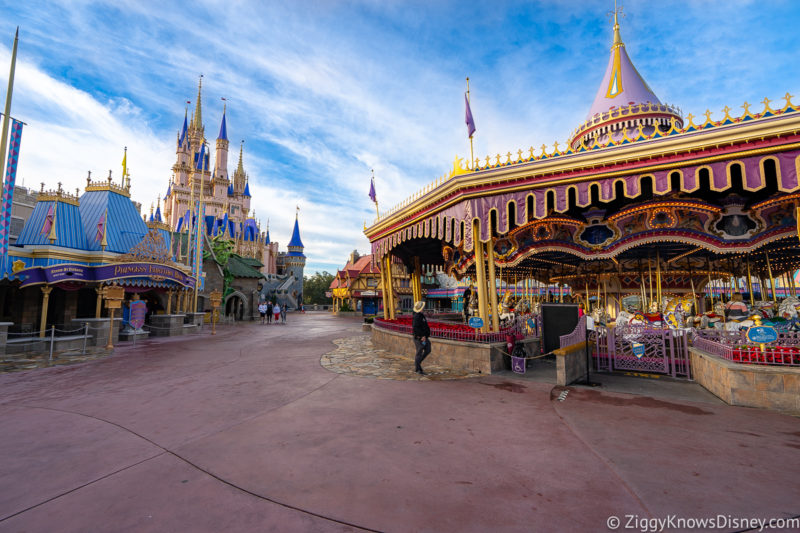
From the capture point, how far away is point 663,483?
3.44 metres

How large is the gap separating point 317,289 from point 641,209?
239 ft

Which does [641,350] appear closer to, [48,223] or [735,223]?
[735,223]

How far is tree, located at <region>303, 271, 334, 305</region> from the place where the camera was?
251 feet

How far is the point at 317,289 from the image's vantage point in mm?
77938

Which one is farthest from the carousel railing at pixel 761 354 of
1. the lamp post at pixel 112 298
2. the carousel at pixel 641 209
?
the lamp post at pixel 112 298

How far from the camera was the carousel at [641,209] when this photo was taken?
7.95m

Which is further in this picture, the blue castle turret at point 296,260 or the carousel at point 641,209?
the blue castle turret at point 296,260

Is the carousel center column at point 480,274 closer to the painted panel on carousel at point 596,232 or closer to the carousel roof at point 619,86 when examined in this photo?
the painted panel on carousel at point 596,232

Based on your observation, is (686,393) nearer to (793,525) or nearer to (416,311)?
(793,525)

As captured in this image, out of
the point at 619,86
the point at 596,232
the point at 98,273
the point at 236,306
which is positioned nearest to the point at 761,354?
the point at 596,232

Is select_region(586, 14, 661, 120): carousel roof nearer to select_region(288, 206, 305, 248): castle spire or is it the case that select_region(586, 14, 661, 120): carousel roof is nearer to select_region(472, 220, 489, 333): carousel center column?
select_region(472, 220, 489, 333): carousel center column

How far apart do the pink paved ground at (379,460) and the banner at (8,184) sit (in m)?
8.40

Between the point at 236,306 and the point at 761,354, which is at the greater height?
the point at 236,306

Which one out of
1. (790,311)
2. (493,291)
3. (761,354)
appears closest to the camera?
(761,354)
